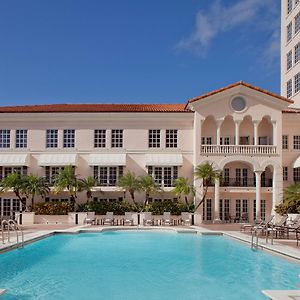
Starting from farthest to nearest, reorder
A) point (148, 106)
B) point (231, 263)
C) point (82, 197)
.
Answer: point (148, 106)
point (82, 197)
point (231, 263)

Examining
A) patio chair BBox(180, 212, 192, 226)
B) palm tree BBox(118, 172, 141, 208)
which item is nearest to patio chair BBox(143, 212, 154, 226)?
palm tree BBox(118, 172, 141, 208)

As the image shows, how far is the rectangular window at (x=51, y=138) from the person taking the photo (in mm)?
42812

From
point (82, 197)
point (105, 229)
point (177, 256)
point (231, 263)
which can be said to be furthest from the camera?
point (82, 197)

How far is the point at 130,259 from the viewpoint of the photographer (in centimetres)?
1983

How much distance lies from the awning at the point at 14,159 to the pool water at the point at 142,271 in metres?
17.2

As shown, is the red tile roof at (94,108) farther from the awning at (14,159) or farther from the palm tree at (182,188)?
the palm tree at (182,188)

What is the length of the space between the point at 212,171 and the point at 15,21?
21.4 metres

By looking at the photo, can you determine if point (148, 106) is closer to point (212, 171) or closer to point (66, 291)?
point (212, 171)

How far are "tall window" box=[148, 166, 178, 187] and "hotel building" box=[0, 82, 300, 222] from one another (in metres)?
0.10

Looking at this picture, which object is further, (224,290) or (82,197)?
(82,197)

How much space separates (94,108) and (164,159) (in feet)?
30.7

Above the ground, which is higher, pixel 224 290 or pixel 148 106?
pixel 148 106

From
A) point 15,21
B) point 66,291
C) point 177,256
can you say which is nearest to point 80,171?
point 15,21

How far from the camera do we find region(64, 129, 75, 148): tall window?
1682 inches
